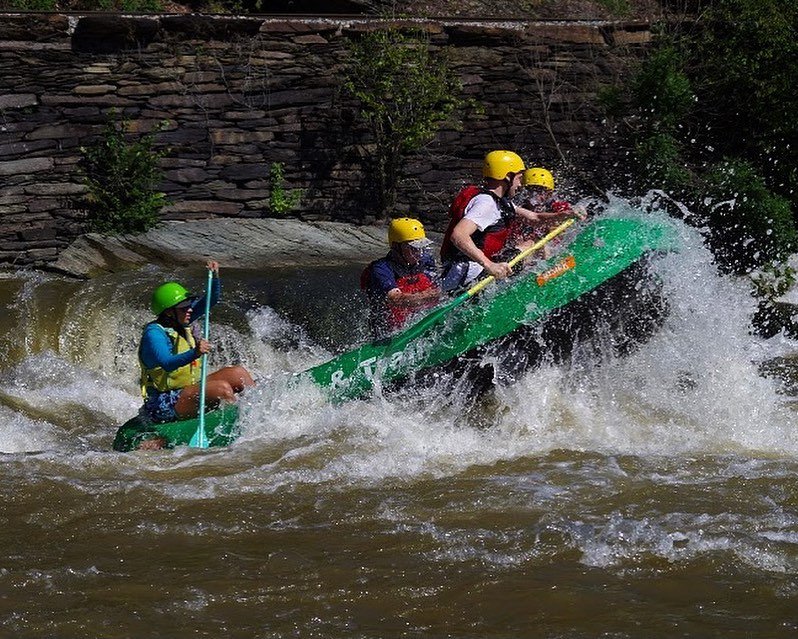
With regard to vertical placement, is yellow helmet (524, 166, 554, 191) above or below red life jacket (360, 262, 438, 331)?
above

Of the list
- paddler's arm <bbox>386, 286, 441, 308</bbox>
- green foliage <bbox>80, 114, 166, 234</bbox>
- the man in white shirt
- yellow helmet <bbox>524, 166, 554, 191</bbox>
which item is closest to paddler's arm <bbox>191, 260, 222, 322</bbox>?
paddler's arm <bbox>386, 286, 441, 308</bbox>

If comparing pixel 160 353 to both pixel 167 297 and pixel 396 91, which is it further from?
pixel 396 91

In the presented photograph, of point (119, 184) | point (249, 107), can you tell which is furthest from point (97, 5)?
point (119, 184)

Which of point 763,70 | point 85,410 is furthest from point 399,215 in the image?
point 85,410

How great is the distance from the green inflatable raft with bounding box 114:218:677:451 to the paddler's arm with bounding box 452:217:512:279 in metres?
0.10

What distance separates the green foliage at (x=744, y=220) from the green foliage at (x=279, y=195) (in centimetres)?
429

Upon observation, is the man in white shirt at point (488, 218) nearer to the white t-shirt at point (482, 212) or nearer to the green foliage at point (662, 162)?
Result: the white t-shirt at point (482, 212)

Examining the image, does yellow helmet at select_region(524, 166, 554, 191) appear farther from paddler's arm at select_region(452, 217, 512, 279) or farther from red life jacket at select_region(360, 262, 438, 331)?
red life jacket at select_region(360, 262, 438, 331)

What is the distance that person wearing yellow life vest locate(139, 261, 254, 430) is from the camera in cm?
777

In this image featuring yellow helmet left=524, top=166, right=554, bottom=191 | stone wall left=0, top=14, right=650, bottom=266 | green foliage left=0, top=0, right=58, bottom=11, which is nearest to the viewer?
yellow helmet left=524, top=166, right=554, bottom=191

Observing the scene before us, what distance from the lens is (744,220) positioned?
12.2m

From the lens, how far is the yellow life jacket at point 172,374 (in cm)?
795

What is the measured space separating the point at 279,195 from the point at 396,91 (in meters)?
1.66

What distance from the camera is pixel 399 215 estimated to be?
573 inches
